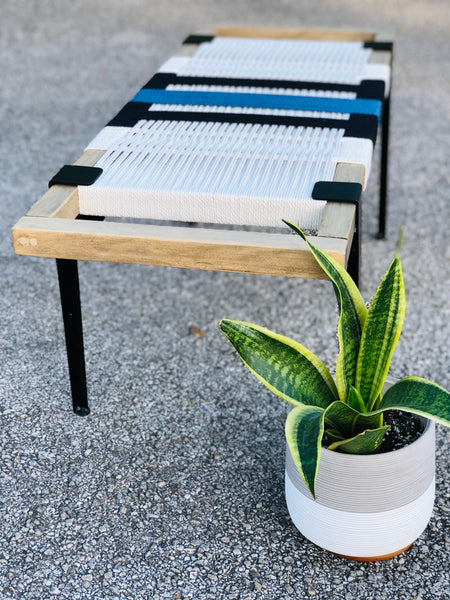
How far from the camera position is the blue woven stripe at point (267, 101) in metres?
1.88

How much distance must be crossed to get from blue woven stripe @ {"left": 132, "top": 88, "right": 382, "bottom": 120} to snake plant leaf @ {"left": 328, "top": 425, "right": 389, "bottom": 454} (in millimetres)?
890

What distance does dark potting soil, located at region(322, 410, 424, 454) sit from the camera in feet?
4.49

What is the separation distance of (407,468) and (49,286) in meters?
1.31

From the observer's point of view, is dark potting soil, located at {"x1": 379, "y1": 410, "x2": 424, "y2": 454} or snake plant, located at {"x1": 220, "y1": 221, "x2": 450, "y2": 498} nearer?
snake plant, located at {"x1": 220, "y1": 221, "x2": 450, "y2": 498}

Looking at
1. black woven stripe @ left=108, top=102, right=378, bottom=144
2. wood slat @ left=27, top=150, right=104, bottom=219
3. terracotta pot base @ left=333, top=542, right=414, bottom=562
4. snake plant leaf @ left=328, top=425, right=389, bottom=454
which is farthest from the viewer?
black woven stripe @ left=108, top=102, right=378, bottom=144

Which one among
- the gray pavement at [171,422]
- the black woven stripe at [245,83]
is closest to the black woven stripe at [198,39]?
the black woven stripe at [245,83]

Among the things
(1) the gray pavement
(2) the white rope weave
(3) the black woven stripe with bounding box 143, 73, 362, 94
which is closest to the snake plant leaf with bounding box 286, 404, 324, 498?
(1) the gray pavement

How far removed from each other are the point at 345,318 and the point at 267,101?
82 centimetres

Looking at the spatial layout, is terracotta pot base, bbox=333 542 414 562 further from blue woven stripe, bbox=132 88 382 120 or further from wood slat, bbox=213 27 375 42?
wood slat, bbox=213 27 375 42

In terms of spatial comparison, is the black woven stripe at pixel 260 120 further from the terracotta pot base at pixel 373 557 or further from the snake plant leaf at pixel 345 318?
the terracotta pot base at pixel 373 557

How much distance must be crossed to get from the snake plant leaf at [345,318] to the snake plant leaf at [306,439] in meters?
0.11

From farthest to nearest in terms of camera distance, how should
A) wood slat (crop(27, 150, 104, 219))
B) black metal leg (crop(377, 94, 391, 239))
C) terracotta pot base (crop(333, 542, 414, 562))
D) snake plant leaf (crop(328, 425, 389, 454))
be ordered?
black metal leg (crop(377, 94, 391, 239)), wood slat (crop(27, 150, 104, 219)), terracotta pot base (crop(333, 542, 414, 562)), snake plant leaf (crop(328, 425, 389, 454))

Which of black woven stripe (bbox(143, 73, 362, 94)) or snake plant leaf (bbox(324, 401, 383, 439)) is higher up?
black woven stripe (bbox(143, 73, 362, 94))

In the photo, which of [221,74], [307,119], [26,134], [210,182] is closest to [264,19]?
[26,134]
